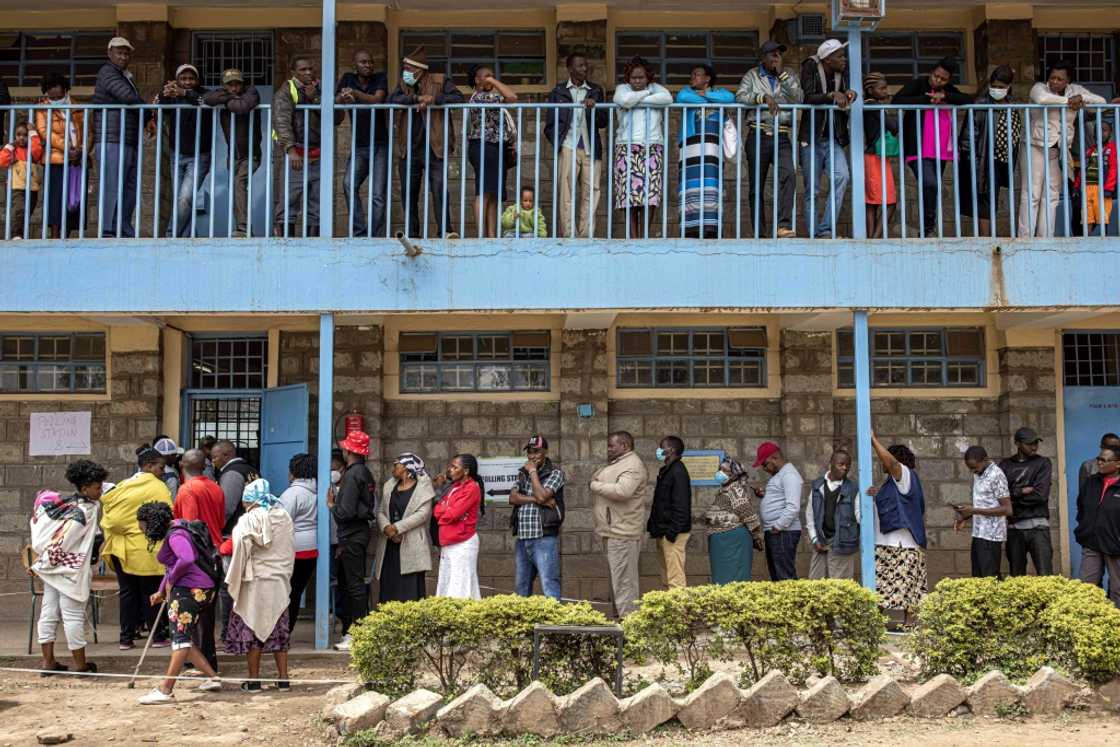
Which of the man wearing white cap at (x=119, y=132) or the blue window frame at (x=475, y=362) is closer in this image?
the man wearing white cap at (x=119, y=132)

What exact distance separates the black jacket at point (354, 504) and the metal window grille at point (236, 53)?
4804mm

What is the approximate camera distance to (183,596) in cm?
809

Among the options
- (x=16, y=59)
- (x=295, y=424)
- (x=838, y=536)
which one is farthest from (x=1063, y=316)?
(x=16, y=59)

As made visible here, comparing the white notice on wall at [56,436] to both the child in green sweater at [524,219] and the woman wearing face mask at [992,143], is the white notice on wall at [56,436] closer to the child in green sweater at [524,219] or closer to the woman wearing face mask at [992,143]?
the child in green sweater at [524,219]

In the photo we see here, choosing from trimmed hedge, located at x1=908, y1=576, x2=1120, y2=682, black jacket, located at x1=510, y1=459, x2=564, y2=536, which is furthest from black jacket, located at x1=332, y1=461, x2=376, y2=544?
trimmed hedge, located at x1=908, y1=576, x2=1120, y2=682

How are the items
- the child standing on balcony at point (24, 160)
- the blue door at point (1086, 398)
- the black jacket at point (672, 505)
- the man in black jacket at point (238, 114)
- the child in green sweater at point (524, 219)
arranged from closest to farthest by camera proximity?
the man in black jacket at point (238, 114) → the child standing on balcony at point (24, 160) → the black jacket at point (672, 505) → the child in green sweater at point (524, 219) → the blue door at point (1086, 398)

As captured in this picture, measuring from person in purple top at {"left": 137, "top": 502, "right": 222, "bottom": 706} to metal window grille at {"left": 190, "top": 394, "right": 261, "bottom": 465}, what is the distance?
3.90 meters

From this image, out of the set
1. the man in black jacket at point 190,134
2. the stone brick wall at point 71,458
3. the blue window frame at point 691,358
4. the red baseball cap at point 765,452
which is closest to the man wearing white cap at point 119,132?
the man in black jacket at point 190,134

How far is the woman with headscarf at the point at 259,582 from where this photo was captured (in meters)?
8.22

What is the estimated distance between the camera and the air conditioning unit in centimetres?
1205

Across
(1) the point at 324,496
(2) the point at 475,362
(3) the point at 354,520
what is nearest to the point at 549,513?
(3) the point at 354,520

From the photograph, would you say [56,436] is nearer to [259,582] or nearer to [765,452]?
[259,582]

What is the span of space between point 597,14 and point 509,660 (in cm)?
706

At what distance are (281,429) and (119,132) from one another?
314 cm
